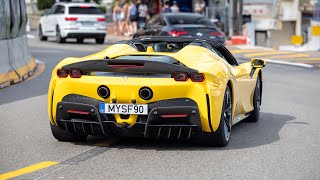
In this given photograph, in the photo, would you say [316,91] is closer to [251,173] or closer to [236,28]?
[251,173]

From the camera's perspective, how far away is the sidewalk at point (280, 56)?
2533 centimetres

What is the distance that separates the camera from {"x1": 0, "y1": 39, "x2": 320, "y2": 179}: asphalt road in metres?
7.55

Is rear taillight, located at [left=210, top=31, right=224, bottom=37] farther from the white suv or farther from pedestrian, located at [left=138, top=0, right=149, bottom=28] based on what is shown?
pedestrian, located at [left=138, top=0, right=149, bottom=28]

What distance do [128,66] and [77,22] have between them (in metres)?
24.6

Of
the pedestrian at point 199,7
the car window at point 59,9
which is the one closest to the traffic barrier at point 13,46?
the car window at point 59,9

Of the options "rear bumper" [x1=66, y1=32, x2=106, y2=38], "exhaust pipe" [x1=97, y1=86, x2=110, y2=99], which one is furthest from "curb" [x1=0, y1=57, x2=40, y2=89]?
"rear bumper" [x1=66, y1=32, x2=106, y2=38]

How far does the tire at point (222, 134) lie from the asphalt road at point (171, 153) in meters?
0.09

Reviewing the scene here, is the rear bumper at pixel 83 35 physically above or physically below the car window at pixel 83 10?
below

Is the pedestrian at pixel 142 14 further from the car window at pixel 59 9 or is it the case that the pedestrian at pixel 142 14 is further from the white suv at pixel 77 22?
the car window at pixel 59 9

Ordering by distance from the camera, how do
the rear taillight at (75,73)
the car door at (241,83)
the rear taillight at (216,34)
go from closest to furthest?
the rear taillight at (75,73) → the car door at (241,83) → the rear taillight at (216,34)

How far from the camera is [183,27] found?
26.5 meters

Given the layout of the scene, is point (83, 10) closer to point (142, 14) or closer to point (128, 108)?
point (142, 14)

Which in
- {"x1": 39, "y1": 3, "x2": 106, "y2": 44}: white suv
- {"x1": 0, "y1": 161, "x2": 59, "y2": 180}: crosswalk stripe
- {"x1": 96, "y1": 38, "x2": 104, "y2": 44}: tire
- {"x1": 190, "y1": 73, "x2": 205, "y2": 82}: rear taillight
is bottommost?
{"x1": 96, "y1": 38, "x2": 104, "y2": 44}: tire

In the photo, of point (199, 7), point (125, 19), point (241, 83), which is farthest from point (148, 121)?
point (199, 7)
